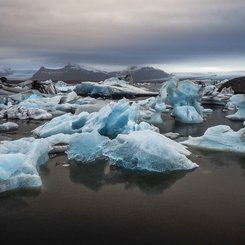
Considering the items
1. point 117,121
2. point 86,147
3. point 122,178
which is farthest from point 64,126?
point 122,178

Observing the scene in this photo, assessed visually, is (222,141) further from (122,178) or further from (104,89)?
(104,89)

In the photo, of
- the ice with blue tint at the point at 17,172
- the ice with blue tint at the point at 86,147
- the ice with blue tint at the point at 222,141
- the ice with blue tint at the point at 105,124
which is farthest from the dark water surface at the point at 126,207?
the ice with blue tint at the point at 105,124

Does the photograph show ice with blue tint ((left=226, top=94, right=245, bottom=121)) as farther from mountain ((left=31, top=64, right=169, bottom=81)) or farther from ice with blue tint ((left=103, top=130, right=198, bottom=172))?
mountain ((left=31, top=64, right=169, bottom=81))

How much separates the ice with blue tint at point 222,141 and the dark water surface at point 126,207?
117 cm

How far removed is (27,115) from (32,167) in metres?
7.64

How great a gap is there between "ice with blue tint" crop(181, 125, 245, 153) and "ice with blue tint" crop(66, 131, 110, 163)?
202 centimetres

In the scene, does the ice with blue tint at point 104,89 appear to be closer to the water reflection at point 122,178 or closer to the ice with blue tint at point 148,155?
the ice with blue tint at point 148,155

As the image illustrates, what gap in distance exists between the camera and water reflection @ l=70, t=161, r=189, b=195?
5078 mm

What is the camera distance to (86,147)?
6465 millimetres

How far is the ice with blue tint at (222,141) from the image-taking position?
726 centimetres

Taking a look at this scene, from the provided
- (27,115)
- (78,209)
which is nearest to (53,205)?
(78,209)

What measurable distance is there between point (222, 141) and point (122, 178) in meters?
2.82

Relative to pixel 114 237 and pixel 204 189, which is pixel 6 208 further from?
pixel 204 189

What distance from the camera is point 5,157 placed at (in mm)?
4980
